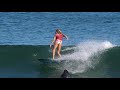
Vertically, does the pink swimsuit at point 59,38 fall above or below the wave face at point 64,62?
above

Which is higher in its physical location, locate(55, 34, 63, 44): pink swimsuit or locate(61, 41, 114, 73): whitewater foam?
locate(55, 34, 63, 44): pink swimsuit

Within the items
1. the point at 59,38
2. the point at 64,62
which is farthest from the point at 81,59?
the point at 59,38

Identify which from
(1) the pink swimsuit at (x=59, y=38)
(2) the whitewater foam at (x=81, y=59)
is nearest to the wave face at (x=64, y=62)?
(2) the whitewater foam at (x=81, y=59)

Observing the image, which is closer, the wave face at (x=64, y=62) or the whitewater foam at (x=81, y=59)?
the wave face at (x=64, y=62)

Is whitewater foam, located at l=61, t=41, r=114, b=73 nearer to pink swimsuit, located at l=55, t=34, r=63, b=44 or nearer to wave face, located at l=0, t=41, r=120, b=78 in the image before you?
wave face, located at l=0, t=41, r=120, b=78

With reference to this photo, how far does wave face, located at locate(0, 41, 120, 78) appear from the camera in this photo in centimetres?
1309

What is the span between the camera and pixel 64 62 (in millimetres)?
12969

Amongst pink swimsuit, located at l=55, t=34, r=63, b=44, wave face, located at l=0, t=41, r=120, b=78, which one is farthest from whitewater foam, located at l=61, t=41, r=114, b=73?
pink swimsuit, located at l=55, t=34, r=63, b=44

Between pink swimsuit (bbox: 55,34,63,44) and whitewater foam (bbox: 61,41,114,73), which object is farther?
whitewater foam (bbox: 61,41,114,73)

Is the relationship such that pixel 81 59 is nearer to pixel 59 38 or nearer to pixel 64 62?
pixel 64 62

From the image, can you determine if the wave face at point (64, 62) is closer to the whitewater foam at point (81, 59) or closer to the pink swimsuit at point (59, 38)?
the whitewater foam at point (81, 59)

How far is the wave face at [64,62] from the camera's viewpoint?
13095 millimetres
